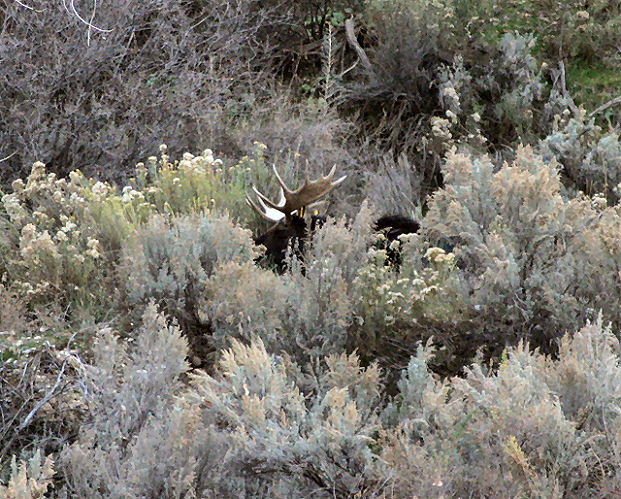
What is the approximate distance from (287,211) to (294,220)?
11 cm

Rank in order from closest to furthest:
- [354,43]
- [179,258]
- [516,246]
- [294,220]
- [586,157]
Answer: [516,246]
[179,258]
[294,220]
[586,157]
[354,43]

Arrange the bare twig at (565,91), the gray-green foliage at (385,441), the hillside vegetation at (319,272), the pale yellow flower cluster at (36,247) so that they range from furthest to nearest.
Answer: the bare twig at (565,91) < the pale yellow flower cluster at (36,247) < the hillside vegetation at (319,272) < the gray-green foliage at (385,441)

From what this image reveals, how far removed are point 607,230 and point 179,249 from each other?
2.07 metres

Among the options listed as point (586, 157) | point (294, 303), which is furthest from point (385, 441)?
point (586, 157)

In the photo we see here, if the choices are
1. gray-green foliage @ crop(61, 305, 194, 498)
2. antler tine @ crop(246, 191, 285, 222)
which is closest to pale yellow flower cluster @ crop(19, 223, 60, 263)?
gray-green foliage @ crop(61, 305, 194, 498)

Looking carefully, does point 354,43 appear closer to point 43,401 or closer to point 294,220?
point 294,220

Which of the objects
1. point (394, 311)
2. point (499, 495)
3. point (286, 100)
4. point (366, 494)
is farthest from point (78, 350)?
point (286, 100)

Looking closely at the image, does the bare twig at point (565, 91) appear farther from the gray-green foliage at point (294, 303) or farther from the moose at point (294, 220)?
the gray-green foliage at point (294, 303)

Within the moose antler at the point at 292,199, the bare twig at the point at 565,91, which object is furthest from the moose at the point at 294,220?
the bare twig at the point at 565,91

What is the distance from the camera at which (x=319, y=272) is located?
412 centimetres

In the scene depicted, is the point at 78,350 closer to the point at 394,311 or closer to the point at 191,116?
the point at 394,311

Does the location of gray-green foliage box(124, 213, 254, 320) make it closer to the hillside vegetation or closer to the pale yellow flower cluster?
the hillside vegetation

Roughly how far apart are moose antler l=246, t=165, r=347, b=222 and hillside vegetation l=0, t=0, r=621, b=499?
0.68 feet

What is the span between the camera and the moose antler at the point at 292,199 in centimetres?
614
